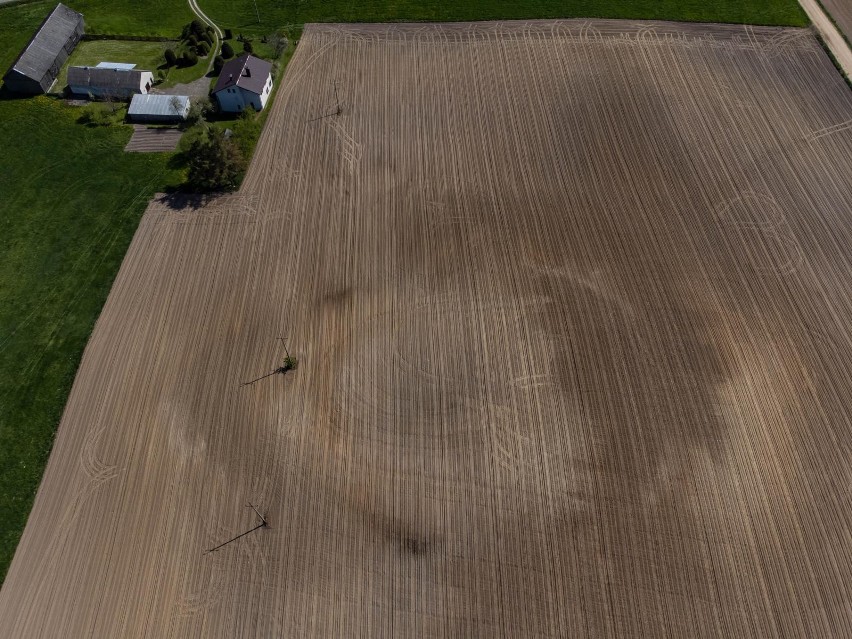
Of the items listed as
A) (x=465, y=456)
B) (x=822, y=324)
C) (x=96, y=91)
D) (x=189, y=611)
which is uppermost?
(x=96, y=91)

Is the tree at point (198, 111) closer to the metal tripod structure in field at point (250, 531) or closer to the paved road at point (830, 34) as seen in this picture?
the metal tripod structure in field at point (250, 531)

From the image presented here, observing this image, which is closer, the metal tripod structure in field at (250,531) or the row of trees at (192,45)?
the metal tripod structure in field at (250,531)

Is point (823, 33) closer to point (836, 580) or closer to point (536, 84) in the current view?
point (536, 84)

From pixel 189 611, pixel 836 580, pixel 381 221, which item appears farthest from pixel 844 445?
pixel 189 611

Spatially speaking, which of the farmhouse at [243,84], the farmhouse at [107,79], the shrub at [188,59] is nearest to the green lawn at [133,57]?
the shrub at [188,59]

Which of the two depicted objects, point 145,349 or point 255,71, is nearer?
point 145,349

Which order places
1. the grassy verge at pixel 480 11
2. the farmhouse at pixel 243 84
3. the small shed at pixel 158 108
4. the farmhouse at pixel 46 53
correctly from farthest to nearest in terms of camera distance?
the grassy verge at pixel 480 11 → the farmhouse at pixel 46 53 → the small shed at pixel 158 108 → the farmhouse at pixel 243 84

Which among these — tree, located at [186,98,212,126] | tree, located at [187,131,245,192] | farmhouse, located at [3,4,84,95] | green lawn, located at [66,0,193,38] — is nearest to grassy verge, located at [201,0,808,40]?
green lawn, located at [66,0,193,38]
